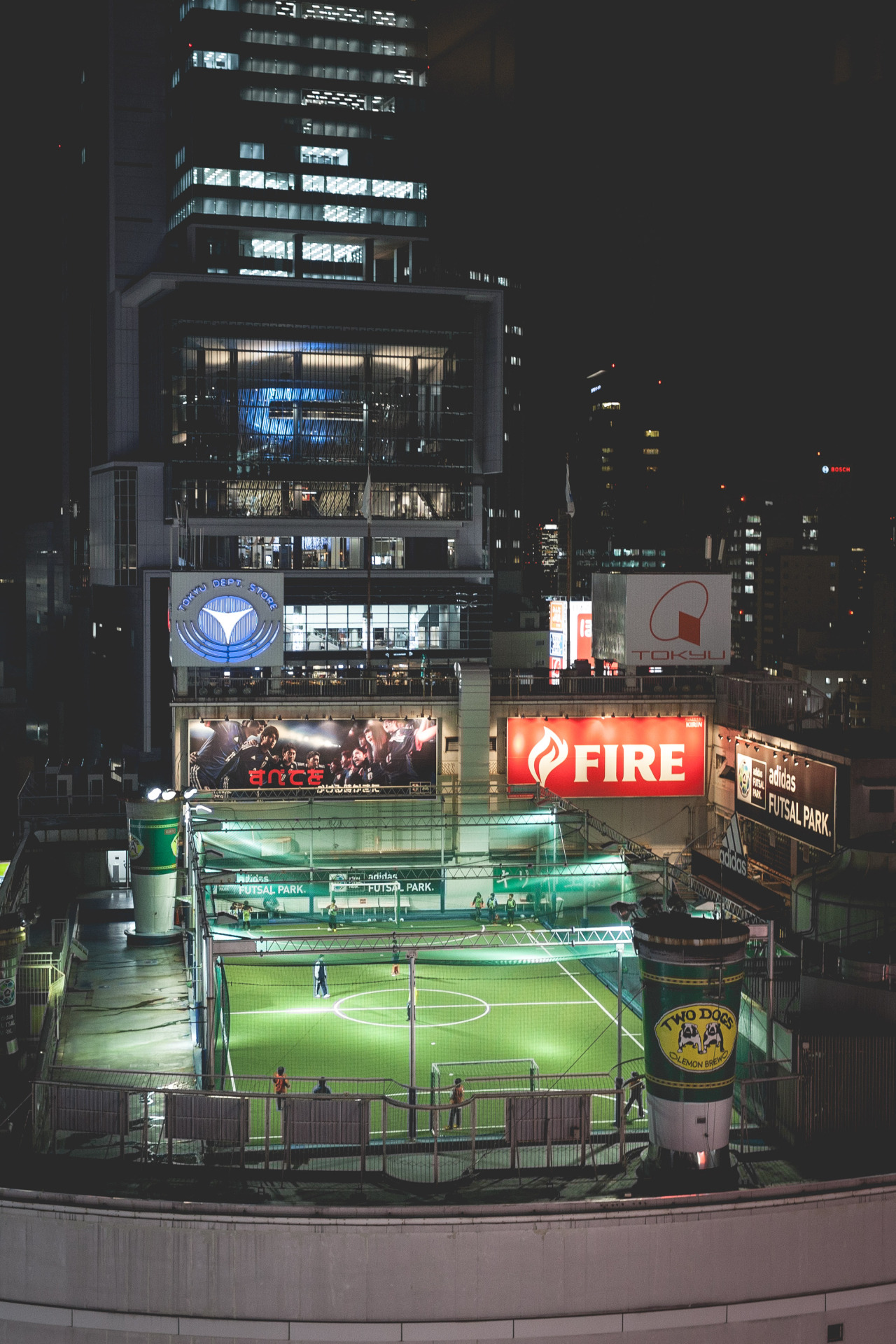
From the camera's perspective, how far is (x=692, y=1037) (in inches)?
743

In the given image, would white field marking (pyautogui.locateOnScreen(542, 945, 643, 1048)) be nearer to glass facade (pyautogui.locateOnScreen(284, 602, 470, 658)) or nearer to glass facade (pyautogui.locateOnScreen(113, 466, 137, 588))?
glass facade (pyautogui.locateOnScreen(284, 602, 470, 658))

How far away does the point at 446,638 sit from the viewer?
7712 centimetres

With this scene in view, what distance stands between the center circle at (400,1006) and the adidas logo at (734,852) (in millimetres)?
8034

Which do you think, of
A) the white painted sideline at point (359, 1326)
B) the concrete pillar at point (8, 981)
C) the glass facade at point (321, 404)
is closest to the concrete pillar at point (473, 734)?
the concrete pillar at point (8, 981)

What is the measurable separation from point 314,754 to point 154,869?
1241 centimetres

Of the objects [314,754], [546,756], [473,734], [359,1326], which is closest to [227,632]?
[314,754]

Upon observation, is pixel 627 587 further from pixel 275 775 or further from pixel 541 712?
pixel 275 775

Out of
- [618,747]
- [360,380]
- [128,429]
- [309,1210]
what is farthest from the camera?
[128,429]

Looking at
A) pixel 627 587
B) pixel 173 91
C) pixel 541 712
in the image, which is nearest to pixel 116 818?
pixel 541 712

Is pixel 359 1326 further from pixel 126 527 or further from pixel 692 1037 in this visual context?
pixel 126 527

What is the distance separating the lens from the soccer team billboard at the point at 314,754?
46875mm

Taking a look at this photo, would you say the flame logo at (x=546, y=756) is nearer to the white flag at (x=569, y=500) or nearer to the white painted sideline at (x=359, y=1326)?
the white flag at (x=569, y=500)

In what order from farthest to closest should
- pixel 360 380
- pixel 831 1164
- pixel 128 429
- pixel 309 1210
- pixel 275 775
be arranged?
pixel 128 429 → pixel 360 380 → pixel 275 775 → pixel 831 1164 → pixel 309 1210

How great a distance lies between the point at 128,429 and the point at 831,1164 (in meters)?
71.8
